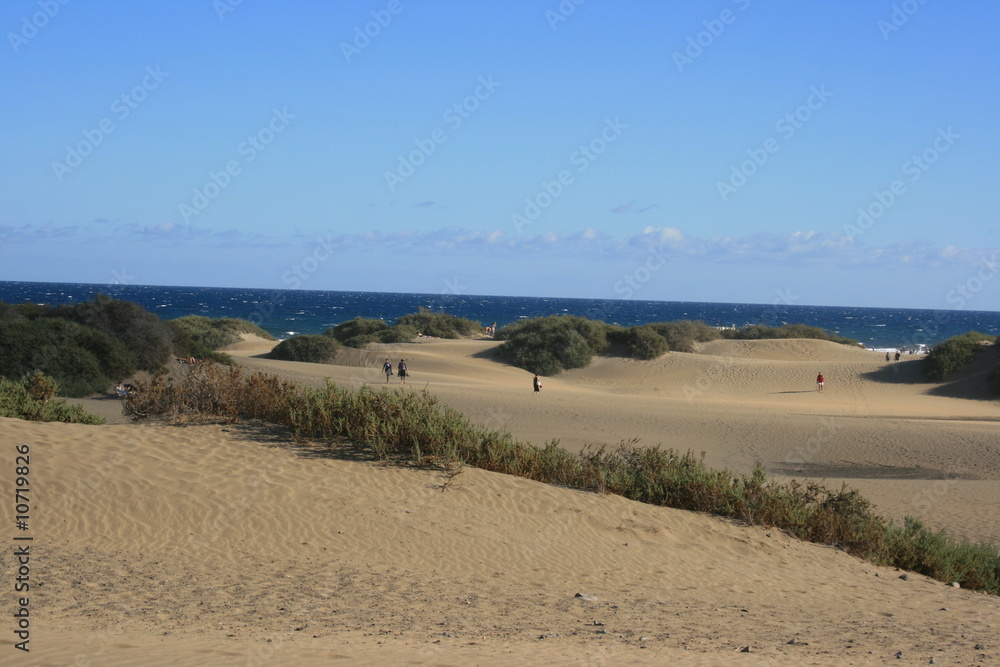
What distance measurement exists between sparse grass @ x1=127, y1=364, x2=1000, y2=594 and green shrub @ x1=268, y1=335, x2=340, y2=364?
24733 millimetres

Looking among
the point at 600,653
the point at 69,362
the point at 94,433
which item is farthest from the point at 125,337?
the point at 600,653

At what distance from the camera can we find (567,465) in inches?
468

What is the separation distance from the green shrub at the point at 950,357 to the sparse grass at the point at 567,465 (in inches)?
1047

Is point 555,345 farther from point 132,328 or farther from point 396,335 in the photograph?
point 132,328

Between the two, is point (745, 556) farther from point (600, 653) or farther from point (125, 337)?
point (125, 337)

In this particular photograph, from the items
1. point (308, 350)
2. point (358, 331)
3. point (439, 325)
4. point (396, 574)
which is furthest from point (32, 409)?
point (439, 325)

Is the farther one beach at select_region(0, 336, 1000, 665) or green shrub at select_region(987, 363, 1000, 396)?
green shrub at select_region(987, 363, 1000, 396)

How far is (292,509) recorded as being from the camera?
9562 mm

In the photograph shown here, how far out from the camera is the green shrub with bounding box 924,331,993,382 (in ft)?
116

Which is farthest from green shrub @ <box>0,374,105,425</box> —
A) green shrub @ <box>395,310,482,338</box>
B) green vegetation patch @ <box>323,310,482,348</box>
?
green shrub @ <box>395,310,482,338</box>

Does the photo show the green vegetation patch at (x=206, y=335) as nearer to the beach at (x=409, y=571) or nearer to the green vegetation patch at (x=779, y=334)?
the beach at (x=409, y=571)

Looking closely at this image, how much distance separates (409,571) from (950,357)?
→ 3419 centimetres

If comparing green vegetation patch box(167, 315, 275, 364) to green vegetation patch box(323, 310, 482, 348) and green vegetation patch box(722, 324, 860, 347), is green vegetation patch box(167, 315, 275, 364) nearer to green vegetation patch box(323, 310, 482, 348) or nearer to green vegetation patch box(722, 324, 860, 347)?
green vegetation patch box(323, 310, 482, 348)

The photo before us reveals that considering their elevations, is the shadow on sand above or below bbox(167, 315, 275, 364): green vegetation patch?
below
